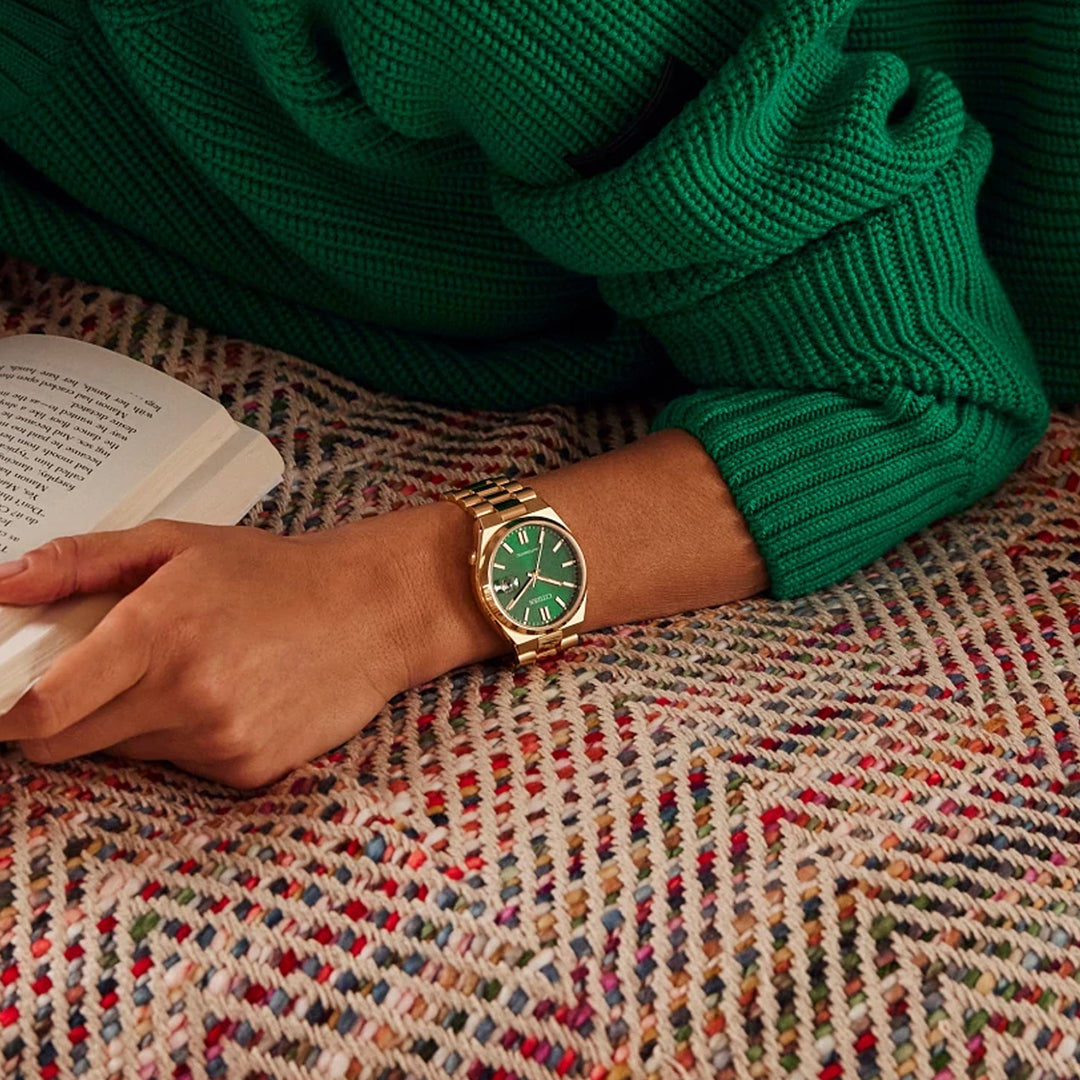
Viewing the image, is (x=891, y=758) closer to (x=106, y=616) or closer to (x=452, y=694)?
(x=452, y=694)

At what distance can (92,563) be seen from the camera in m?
0.62

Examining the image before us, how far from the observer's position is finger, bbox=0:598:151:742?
0.57 m

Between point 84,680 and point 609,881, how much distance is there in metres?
0.25

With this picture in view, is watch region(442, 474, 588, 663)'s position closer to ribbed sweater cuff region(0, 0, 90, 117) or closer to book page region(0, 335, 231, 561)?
book page region(0, 335, 231, 561)

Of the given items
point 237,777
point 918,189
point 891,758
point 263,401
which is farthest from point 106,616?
point 918,189

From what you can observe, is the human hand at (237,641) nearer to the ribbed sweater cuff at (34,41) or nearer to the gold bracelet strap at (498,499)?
the gold bracelet strap at (498,499)

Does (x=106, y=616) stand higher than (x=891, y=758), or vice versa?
(x=106, y=616)

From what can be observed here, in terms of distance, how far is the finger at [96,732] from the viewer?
0.62 meters

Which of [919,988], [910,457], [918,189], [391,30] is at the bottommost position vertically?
[919,988]

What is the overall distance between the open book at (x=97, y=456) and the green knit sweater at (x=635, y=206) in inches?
5.5

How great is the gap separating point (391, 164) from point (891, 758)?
45 cm

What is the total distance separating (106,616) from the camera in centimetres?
61

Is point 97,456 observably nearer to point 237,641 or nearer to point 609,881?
point 237,641

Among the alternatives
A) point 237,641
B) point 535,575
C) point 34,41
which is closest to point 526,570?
point 535,575
